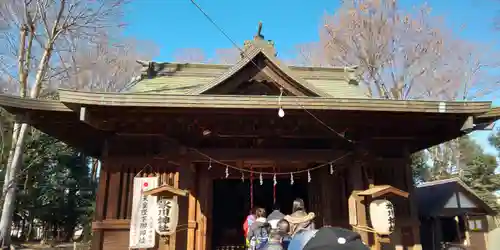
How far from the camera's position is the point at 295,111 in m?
6.77

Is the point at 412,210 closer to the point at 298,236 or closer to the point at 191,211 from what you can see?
the point at 191,211

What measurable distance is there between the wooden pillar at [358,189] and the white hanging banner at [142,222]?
4420 mm

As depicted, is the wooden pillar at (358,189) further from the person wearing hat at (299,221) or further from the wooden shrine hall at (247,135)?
the person wearing hat at (299,221)

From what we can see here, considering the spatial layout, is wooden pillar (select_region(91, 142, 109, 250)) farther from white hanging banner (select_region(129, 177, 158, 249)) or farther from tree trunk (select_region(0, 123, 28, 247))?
tree trunk (select_region(0, 123, 28, 247))

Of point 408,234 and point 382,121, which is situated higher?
point 382,121

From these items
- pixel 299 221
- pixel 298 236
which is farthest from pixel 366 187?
pixel 298 236

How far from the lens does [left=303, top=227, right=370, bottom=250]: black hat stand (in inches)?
79.3

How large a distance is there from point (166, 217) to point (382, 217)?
4478 millimetres

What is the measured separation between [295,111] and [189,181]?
293cm

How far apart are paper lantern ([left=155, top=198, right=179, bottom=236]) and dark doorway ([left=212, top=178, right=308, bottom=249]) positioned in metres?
6.16

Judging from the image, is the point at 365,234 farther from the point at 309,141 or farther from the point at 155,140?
the point at 155,140

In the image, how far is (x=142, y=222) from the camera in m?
7.04

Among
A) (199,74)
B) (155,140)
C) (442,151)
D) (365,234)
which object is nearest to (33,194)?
(199,74)

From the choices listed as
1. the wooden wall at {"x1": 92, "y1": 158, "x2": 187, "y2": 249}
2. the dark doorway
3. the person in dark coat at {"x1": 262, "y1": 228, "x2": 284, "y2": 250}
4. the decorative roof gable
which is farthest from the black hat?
the dark doorway
